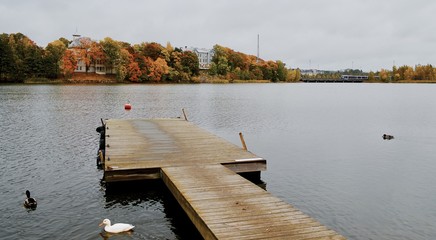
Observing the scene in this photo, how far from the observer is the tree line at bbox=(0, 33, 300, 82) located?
118750mm

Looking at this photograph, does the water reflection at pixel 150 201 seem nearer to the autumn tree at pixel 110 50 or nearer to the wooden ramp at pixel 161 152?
the wooden ramp at pixel 161 152

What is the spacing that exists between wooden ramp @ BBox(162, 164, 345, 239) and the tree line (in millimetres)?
119073

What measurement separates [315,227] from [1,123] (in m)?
35.5

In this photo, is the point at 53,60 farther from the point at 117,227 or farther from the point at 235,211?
the point at 235,211

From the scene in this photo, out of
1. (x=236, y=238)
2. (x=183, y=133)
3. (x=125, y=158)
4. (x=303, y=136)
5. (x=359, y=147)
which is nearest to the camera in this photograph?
(x=236, y=238)

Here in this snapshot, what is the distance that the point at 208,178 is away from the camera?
49.2 ft

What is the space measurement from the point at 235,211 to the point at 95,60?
134318 millimetres

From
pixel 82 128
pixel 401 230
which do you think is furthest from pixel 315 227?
pixel 82 128

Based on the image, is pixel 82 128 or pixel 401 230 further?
pixel 82 128

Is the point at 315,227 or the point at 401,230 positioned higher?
the point at 315,227

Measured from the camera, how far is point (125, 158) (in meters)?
18.3

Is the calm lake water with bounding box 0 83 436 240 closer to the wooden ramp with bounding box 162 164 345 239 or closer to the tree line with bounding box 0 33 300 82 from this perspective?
the wooden ramp with bounding box 162 164 345 239

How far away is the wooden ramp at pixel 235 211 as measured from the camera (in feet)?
32.0

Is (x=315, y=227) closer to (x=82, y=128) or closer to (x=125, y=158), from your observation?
(x=125, y=158)
